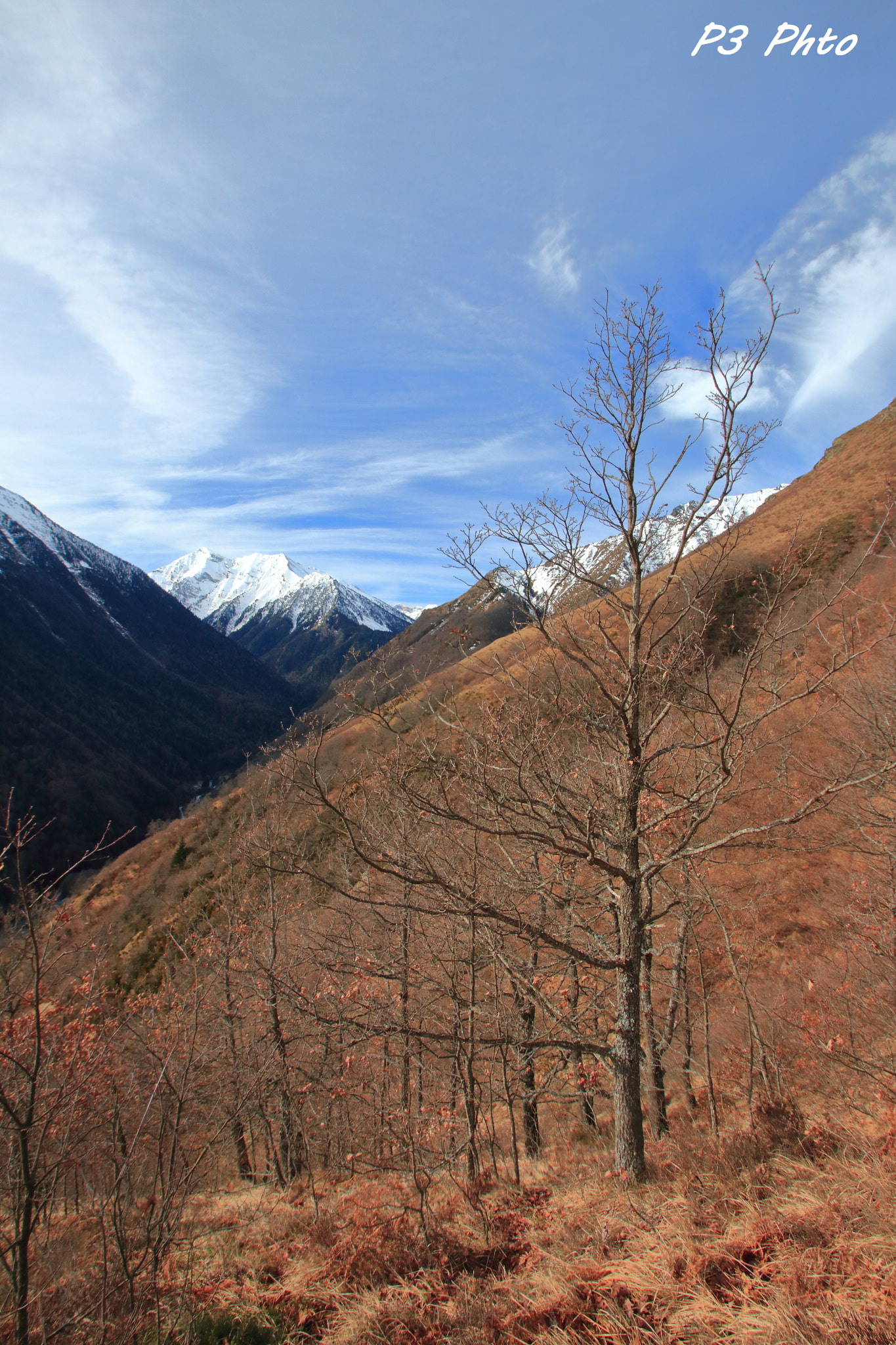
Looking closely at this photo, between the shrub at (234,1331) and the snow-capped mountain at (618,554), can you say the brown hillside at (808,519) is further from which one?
the shrub at (234,1331)

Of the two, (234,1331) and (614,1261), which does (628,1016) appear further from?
(234,1331)

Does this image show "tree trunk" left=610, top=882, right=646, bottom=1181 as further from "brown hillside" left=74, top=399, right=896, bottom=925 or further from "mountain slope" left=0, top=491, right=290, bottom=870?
"mountain slope" left=0, top=491, right=290, bottom=870

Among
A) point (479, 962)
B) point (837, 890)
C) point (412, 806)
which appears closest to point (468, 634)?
point (412, 806)

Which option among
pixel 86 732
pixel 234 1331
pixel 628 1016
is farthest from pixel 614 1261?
pixel 86 732

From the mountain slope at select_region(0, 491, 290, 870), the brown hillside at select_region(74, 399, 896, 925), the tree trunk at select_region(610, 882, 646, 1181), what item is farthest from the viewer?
the mountain slope at select_region(0, 491, 290, 870)

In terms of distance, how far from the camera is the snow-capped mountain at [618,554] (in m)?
4.30

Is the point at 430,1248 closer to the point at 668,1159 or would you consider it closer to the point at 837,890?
the point at 668,1159

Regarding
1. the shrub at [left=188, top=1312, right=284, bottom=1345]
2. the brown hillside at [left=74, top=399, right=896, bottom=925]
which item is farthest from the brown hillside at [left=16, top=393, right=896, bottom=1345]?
the brown hillside at [left=74, top=399, right=896, bottom=925]

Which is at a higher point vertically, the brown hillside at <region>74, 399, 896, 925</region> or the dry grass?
the brown hillside at <region>74, 399, 896, 925</region>

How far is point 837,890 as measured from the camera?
15.0 m

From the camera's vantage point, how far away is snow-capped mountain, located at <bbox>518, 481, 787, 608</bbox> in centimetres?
430

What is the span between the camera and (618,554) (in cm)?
486

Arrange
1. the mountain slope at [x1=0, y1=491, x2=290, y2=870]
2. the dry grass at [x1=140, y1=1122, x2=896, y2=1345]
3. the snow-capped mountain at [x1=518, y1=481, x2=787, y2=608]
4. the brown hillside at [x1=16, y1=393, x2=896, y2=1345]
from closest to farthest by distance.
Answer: the dry grass at [x1=140, y1=1122, x2=896, y2=1345], the brown hillside at [x1=16, y1=393, x2=896, y2=1345], the snow-capped mountain at [x1=518, y1=481, x2=787, y2=608], the mountain slope at [x1=0, y1=491, x2=290, y2=870]

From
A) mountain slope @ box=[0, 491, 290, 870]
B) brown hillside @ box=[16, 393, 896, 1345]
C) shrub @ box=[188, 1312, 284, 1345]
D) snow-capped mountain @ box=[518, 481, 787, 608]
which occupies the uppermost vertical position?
mountain slope @ box=[0, 491, 290, 870]
